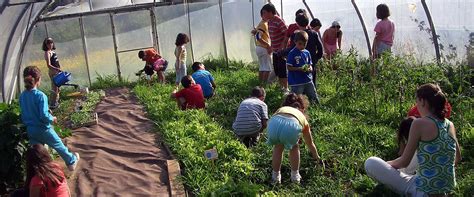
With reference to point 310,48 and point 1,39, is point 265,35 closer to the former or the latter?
point 310,48

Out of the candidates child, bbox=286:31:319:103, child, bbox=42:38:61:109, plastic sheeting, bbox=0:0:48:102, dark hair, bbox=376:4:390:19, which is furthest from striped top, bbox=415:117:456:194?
plastic sheeting, bbox=0:0:48:102

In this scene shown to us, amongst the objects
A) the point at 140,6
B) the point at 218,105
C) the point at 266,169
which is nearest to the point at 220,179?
the point at 266,169

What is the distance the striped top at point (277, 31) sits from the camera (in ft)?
33.3

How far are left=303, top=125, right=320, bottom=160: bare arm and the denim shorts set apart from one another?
19 cm

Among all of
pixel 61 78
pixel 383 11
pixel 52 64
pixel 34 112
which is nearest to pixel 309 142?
pixel 34 112

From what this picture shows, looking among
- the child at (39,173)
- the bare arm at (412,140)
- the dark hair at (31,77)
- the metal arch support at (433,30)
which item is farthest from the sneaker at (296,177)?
the metal arch support at (433,30)

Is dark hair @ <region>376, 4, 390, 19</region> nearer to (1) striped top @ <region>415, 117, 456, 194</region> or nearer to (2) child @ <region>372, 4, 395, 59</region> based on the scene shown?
(2) child @ <region>372, 4, 395, 59</region>

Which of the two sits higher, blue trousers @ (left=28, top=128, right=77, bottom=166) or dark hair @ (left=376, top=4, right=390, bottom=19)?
dark hair @ (left=376, top=4, right=390, bottom=19)

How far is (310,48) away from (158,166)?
3669 millimetres

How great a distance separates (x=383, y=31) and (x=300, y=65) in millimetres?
2502

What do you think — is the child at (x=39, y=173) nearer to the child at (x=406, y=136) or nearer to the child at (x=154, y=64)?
the child at (x=406, y=136)

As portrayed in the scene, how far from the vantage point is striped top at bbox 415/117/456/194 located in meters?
4.52

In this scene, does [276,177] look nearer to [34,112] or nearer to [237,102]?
[34,112]

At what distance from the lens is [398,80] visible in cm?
754
